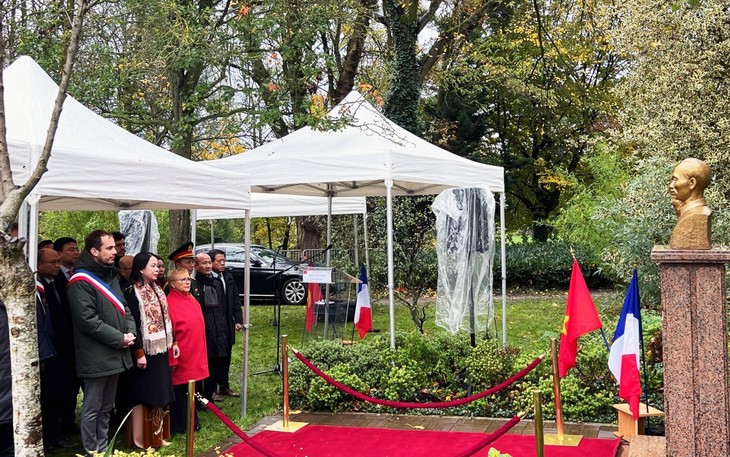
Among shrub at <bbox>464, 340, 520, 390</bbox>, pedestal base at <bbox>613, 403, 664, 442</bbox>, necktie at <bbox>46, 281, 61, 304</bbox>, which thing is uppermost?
necktie at <bbox>46, 281, 61, 304</bbox>

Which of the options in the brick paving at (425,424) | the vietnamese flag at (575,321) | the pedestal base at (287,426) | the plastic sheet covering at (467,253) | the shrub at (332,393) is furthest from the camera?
the plastic sheet covering at (467,253)

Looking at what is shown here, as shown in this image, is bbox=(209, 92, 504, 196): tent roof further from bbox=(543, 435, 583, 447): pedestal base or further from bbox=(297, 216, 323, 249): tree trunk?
bbox=(297, 216, 323, 249): tree trunk

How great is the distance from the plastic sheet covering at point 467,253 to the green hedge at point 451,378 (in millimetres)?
883

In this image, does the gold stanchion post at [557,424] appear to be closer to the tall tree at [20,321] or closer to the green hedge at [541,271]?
the tall tree at [20,321]

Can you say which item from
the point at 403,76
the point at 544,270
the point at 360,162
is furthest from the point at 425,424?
the point at 544,270

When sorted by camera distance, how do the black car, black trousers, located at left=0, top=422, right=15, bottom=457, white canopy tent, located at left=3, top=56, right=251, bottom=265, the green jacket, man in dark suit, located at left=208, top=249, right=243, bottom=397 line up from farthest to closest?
the black car < man in dark suit, located at left=208, top=249, right=243, bottom=397 < the green jacket < black trousers, located at left=0, top=422, right=15, bottom=457 < white canopy tent, located at left=3, top=56, right=251, bottom=265

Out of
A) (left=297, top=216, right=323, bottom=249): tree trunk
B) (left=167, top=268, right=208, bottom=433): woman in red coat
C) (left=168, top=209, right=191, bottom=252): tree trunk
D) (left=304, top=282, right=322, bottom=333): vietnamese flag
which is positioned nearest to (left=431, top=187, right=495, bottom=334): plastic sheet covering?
(left=304, top=282, right=322, bottom=333): vietnamese flag

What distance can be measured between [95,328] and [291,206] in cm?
909

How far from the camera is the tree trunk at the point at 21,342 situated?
12.3 feet

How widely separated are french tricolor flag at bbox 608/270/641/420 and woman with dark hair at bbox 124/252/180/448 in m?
3.82

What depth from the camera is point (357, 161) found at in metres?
8.73

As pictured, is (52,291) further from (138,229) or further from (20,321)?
(138,229)

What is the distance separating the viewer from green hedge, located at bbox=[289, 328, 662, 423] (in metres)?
7.43

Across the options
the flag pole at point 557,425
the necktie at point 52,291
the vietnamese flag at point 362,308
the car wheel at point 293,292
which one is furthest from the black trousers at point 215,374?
the car wheel at point 293,292
